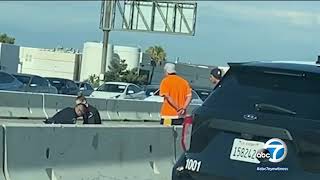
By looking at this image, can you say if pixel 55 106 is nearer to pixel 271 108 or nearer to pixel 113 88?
pixel 113 88

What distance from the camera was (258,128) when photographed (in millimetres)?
5641

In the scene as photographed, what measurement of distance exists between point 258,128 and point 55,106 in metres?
18.8

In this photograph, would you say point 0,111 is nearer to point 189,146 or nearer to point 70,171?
point 70,171

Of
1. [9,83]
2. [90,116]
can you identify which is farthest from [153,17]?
[90,116]

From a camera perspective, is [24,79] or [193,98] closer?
[193,98]

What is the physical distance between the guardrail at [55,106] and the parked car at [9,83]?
398 cm

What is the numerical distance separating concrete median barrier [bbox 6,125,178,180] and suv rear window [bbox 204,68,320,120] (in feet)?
8.91

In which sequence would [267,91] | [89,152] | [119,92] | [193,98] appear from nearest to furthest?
[267,91] → [89,152] → [193,98] → [119,92]

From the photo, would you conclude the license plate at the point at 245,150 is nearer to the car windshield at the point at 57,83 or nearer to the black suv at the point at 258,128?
the black suv at the point at 258,128

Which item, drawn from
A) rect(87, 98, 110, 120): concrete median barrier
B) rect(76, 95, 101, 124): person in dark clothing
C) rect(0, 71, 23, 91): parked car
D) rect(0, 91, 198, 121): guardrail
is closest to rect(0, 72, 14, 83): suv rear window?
rect(0, 71, 23, 91): parked car

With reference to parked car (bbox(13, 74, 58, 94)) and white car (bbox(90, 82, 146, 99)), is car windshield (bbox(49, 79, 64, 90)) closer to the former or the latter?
white car (bbox(90, 82, 146, 99))

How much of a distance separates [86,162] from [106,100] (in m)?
17.4

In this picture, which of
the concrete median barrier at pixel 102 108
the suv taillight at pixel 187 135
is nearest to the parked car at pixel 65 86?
the concrete median barrier at pixel 102 108

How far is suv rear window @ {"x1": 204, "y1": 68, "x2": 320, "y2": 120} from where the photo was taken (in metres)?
5.65
